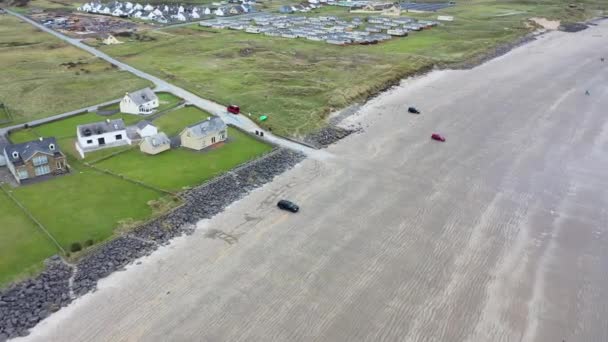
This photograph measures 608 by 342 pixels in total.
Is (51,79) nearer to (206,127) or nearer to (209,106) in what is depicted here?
(209,106)

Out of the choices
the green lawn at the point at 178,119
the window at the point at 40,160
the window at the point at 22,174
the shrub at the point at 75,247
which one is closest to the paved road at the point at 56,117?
the green lawn at the point at 178,119

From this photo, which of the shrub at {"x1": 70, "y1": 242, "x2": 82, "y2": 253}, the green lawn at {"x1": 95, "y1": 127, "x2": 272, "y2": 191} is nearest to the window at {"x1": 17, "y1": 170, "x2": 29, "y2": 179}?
the green lawn at {"x1": 95, "y1": 127, "x2": 272, "y2": 191}

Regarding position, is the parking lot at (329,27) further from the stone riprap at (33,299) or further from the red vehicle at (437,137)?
the stone riprap at (33,299)

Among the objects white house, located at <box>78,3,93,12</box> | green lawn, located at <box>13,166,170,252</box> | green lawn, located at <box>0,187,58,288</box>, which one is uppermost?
white house, located at <box>78,3,93,12</box>

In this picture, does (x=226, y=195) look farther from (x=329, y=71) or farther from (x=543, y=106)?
(x=543, y=106)

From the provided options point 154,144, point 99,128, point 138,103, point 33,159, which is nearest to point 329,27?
point 138,103

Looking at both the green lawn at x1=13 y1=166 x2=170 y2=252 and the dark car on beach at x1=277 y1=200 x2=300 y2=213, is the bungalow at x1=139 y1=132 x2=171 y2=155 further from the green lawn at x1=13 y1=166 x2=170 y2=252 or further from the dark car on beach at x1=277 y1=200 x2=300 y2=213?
the dark car on beach at x1=277 y1=200 x2=300 y2=213

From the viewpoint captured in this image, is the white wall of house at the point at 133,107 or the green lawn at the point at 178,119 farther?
the white wall of house at the point at 133,107
